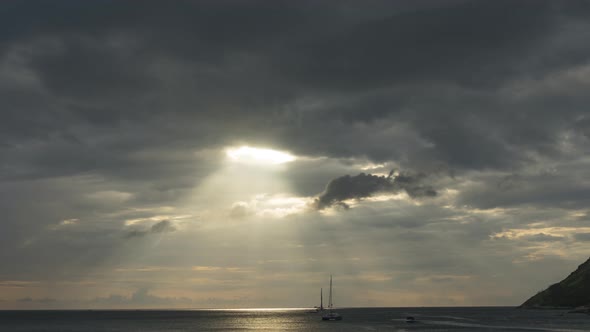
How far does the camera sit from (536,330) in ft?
647

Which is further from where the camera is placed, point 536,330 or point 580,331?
point 536,330

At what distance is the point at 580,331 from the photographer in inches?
7283

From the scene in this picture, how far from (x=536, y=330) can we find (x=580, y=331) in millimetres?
15592
